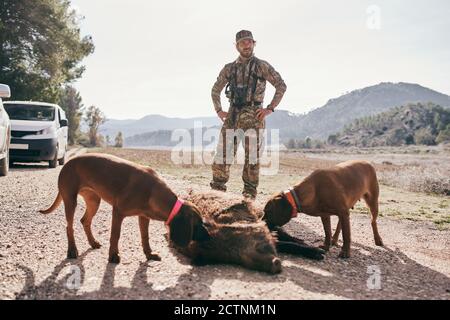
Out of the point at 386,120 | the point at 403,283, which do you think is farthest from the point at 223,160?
the point at 386,120

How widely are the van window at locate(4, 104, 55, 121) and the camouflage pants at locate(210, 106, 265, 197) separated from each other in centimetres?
907

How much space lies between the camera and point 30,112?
1332cm

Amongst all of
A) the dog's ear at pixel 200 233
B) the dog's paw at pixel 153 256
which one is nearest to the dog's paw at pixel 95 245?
the dog's paw at pixel 153 256

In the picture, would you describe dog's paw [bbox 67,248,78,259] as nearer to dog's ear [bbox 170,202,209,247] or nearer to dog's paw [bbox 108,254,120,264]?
dog's paw [bbox 108,254,120,264]

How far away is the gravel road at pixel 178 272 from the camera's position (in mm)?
3277

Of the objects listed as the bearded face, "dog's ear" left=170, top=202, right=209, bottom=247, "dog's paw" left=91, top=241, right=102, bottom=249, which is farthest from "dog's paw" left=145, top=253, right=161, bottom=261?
the bearded face

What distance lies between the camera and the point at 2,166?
9750mm

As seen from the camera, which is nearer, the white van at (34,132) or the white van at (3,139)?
the white van at (3,139)

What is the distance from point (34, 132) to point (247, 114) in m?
8.58

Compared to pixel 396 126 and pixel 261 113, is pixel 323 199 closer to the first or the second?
pixel 261 113

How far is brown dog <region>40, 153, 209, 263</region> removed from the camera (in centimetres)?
375

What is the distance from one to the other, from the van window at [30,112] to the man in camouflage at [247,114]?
357 inches

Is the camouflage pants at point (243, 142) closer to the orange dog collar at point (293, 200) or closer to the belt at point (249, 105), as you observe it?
the belt at point (249, 105)
